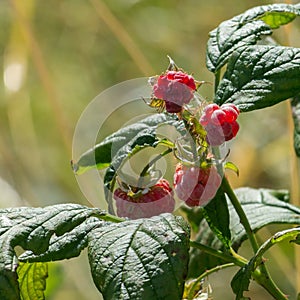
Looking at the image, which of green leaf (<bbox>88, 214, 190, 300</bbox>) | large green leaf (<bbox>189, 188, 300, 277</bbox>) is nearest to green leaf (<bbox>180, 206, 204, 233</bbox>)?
large green leaf (<bbox>189, 188, 300, 277</bbox>)

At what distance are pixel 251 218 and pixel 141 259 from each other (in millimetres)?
360

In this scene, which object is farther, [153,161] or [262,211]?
[262,211]

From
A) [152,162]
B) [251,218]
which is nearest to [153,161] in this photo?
[152,162]

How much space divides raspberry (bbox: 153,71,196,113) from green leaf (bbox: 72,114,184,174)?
0.13 feet

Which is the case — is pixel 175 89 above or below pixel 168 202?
above

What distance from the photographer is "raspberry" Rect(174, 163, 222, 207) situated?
73 cm

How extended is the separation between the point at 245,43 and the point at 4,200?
1354 mm

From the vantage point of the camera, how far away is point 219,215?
0.78m

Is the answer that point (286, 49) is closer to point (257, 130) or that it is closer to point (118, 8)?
point (257, 130)

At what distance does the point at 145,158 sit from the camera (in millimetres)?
2162

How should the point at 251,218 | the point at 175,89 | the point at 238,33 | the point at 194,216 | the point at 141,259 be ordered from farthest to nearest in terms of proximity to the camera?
1. the point at 194,216
2. the point at 251,218
3. the point at 238,33
4. the point at 175,89
5. the point at 141,259

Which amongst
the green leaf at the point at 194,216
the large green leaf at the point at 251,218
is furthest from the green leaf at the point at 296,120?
the green leaf at the point at 194,216

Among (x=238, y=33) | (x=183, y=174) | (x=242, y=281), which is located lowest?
(x=242, y=281)

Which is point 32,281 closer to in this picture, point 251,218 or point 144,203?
point 144,203
